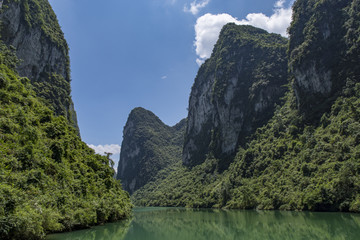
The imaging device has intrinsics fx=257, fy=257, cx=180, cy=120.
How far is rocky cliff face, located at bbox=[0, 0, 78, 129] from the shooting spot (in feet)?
170

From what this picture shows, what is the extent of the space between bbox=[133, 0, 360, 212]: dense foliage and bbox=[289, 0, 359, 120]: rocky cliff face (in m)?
0.24

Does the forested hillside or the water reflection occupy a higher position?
the forested hillside

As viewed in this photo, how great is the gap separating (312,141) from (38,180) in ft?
176

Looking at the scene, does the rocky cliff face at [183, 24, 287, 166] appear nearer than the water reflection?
No

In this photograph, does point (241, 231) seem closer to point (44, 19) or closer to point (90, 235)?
point (90, 235)

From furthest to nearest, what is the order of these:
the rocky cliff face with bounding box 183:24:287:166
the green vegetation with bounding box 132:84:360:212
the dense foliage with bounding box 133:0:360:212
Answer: the rocky cliff face with bounding box 183:24:287:166, the dense foliage with bounding box 133:0:360:212, the green vegetation with bounding box 132:84:360:212

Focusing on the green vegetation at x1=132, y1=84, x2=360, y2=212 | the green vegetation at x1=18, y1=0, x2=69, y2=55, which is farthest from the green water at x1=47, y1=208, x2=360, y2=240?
the green vegetation at x1=18, y1=0, x2=69, y2=55

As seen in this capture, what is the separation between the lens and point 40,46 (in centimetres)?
6162

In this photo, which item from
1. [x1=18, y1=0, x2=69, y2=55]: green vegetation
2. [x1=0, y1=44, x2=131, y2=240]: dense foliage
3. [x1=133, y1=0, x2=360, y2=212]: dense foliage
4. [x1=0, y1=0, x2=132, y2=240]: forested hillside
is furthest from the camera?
[x1=18, y1=0, x2=69, y2=55]: green vegetation

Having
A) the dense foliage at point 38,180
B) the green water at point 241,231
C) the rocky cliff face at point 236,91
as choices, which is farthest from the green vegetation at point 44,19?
the rocky cliff face at point 236,91

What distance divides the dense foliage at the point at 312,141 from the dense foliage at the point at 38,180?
103ft

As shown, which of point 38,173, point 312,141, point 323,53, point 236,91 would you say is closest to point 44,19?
point 38,173

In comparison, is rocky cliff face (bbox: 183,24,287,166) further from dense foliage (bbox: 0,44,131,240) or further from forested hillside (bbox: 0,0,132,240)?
dense foliage (bbox: 0,44,131,240)

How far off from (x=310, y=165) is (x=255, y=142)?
39118 mm
